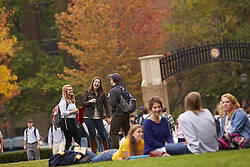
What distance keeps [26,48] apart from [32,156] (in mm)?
19355

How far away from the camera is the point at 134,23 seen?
34.4m

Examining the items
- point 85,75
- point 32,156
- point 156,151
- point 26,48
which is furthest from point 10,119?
point 156,151

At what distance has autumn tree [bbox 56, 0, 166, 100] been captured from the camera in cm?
3303

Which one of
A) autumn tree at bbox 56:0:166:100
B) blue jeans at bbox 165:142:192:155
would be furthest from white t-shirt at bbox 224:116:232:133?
autumn tree at bbox 56:0:166:100

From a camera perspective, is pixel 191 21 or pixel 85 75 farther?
pixel 191 21

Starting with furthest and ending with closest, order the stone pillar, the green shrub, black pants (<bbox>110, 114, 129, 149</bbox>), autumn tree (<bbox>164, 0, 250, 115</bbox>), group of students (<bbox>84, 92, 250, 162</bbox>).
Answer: autumn tree (<bbox>164, 0, 250, 115</bbox>) < the stone pillar < the green shrub < black pants (<bbox>110, 114, 129, 149</bbox>) < group of students (<bbox>84, 92, 250, 162</bbox>)

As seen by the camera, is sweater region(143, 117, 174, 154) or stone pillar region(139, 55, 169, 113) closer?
sweater region(143, 117, 174, 154)

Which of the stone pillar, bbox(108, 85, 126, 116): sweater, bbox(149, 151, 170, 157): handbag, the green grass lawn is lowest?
the green grass lawn

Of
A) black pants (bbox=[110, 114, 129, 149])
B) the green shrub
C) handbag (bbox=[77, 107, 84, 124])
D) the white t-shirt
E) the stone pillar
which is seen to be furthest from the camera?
the stone pillar

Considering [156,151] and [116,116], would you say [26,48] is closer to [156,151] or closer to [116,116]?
[116,116]

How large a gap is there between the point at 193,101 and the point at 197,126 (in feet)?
1.42

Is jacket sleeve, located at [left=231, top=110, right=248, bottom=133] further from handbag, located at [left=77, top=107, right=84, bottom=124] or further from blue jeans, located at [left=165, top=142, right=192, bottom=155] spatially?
handbag, located at [left=77, top=107, right=84, bottom=124]

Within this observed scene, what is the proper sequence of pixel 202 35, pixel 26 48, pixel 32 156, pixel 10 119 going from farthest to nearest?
pixel 10 119 → pixel 26 48 → pixel 202 35 → pixel 32 156

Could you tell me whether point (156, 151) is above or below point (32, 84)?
below
